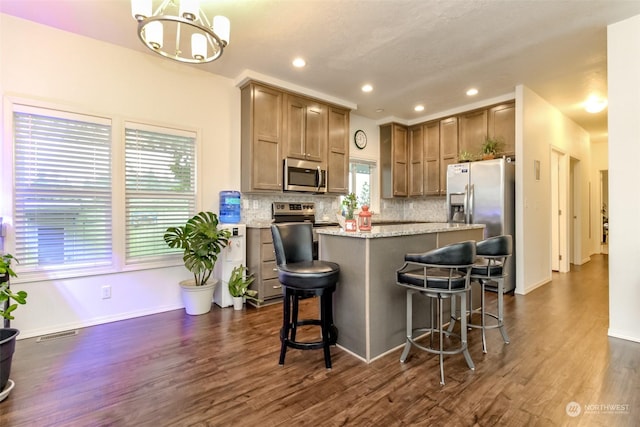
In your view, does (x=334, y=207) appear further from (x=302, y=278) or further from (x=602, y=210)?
(x=602, y=210)

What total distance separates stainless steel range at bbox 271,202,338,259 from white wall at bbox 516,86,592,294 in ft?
8.73

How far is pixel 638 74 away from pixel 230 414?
163 inches

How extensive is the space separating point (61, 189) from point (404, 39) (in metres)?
3.64

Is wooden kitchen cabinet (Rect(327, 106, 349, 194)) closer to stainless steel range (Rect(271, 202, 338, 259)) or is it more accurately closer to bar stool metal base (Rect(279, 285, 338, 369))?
stainless steel range (Rect(271, 202, 338, 259))

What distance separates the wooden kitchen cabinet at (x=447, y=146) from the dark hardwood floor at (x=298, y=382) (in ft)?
9.78

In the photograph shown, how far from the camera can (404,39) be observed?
309 centimetres

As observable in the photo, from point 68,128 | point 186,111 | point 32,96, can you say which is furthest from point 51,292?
point 186,111

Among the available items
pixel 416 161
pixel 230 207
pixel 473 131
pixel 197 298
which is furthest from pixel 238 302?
pixel 473 131

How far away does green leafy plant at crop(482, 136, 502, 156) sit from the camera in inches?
180

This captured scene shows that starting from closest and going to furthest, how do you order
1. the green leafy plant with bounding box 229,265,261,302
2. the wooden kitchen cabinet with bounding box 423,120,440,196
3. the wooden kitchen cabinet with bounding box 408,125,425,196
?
the green leafy plant with bounding box 229,265,261,302 → the wooden kitchen cabinet with bounding box 423,120,440,196 → the wooden kitchen cabinet with bounding box 408,125,425,196

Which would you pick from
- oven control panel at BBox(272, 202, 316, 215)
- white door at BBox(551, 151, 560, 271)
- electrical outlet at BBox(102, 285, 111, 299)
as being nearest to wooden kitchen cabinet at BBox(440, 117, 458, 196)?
white door at BBox(551, 151, 560, 271)

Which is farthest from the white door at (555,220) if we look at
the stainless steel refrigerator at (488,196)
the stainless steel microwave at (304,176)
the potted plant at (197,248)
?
the potted plant at (197,248)

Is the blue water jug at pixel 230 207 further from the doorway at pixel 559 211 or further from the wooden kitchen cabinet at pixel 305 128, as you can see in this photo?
the doorway at pixel 559 211

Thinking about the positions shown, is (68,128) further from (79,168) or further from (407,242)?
(407,242)
